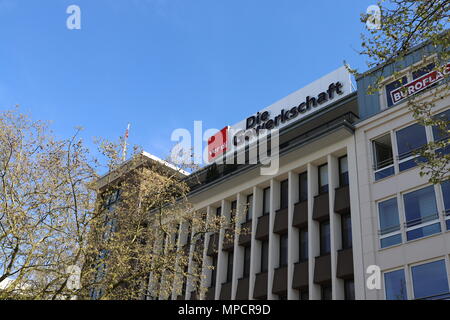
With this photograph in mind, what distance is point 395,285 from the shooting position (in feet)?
75.9

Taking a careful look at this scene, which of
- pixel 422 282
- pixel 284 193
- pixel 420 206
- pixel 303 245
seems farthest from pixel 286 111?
pixel 422 282

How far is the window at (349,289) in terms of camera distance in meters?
25.5

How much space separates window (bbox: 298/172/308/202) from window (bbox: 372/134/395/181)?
17.3 feet

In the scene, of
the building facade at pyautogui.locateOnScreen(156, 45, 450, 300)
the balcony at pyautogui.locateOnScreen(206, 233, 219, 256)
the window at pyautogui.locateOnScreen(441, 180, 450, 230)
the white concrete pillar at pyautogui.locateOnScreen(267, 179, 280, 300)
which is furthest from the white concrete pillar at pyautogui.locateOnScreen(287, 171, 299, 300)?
the window at pyautogui.locateOnScreen(441, 180, 450, 230)

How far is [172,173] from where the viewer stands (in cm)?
1980

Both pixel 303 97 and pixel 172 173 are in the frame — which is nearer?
pixel 172 173

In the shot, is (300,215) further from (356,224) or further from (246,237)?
(356,224)

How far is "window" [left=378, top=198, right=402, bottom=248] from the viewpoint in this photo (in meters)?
24.2

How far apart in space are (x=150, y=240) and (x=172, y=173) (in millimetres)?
2689

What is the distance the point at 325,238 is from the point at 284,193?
205 inches

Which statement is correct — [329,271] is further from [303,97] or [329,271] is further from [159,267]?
[303,97]

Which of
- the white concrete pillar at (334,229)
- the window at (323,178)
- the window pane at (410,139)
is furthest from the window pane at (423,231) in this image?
the window at (323,178)

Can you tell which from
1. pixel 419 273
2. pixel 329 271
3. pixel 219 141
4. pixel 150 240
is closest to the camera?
Answer: pixel 150 240
